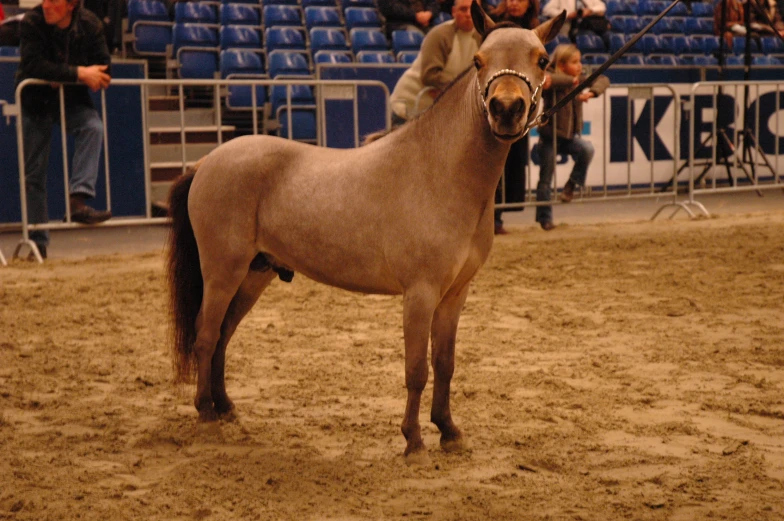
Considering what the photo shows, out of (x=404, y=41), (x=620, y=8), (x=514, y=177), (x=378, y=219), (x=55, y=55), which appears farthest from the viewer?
(x=620, y=8)

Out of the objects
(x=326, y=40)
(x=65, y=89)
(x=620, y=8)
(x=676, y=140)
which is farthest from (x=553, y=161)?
(x=620, y=8)

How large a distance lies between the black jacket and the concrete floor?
5.13 feet

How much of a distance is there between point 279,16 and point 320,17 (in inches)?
26.3

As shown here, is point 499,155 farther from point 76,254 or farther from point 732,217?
point 732,217

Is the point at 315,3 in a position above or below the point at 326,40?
above

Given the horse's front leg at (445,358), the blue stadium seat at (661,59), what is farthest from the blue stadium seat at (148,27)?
the horse's front leg at (445,358)

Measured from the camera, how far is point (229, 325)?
15.0 feet

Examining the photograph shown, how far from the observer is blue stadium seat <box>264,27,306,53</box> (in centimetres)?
1420

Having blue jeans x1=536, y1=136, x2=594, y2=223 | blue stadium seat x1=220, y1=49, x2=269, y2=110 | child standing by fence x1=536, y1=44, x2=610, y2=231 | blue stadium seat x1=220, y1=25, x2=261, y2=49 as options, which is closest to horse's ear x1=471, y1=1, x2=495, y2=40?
child standing by fence x1=536, y1=44, x2=610, y2=231

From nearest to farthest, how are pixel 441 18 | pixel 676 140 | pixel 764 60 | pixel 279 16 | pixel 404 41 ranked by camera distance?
pixel 676 140
pixel 404 41
pixel 279 16
pixel 441 18
pixel 764 60

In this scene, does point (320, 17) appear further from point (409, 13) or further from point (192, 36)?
point (192, 36)

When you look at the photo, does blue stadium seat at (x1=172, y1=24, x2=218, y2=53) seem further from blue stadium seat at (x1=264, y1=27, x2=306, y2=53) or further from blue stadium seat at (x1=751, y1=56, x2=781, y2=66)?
blue stadium seat at (x1=751, y1=56, x2=781, y2=66)

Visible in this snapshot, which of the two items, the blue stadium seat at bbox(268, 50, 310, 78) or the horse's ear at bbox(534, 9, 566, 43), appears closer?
the horse's ear at bbox(534, 9, 566, 43)

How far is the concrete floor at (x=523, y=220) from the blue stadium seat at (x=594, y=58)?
2617 millimetres
